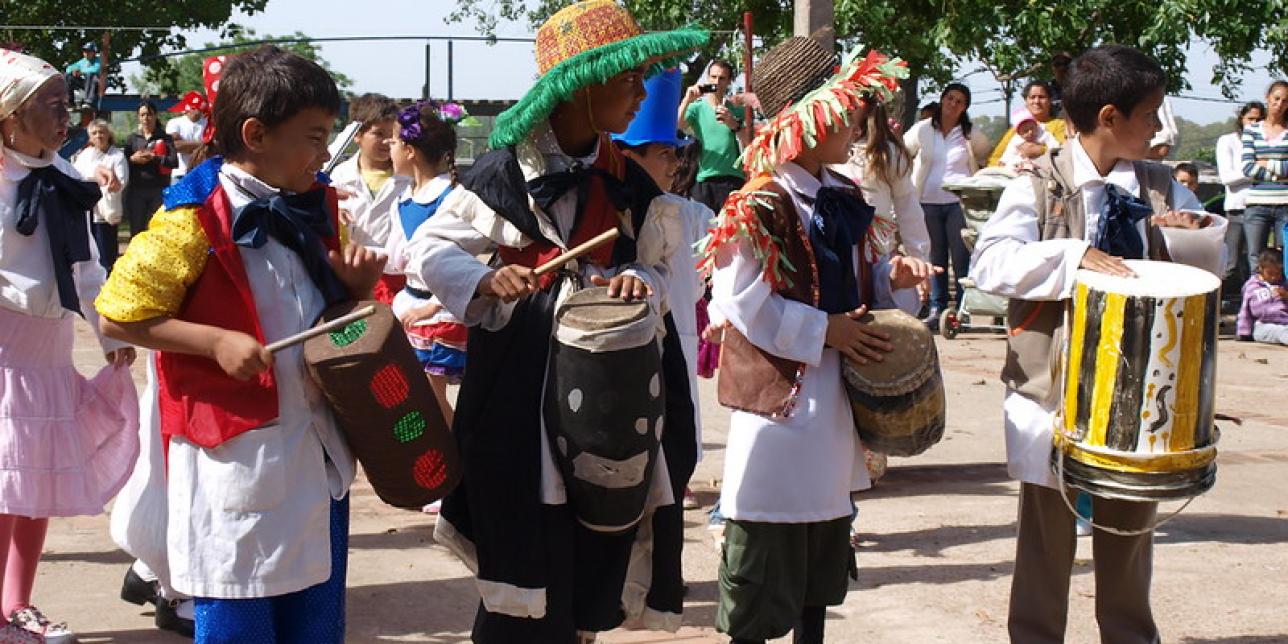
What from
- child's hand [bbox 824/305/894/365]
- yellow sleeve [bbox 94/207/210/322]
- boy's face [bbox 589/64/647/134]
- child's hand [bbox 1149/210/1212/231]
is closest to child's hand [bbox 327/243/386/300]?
yellow sleeve [bbox 94/207/210/322]

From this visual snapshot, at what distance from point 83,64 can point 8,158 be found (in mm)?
18915

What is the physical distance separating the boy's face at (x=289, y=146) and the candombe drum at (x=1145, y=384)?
191 centimetres

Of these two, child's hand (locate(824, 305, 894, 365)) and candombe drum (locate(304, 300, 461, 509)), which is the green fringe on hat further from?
child's hand (locate(824, 305, 894, 365))

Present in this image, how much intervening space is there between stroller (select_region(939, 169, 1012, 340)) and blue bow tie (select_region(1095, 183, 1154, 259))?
25.0ft

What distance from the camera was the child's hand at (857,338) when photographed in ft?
13.7

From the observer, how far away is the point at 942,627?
204 inches

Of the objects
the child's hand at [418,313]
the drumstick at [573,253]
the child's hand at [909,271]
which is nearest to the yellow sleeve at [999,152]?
the child's hand at [418,313]

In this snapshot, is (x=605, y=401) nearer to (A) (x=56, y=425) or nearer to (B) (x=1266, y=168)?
(A) (x=56, y=425)

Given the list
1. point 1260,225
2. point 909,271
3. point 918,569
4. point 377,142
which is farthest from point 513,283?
point 1260,225

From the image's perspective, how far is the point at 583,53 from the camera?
3797mm

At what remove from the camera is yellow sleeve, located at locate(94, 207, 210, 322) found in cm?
338

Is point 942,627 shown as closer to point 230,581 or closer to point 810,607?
point 810,607

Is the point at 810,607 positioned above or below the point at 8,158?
below

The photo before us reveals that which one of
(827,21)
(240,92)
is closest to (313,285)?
(240,92)
